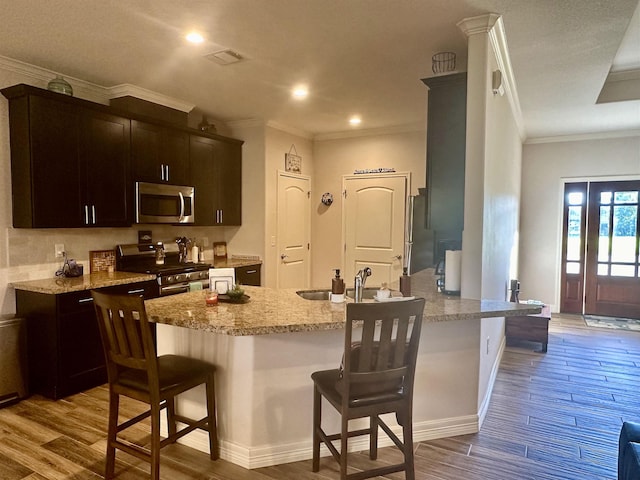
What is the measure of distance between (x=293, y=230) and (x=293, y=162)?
975mm

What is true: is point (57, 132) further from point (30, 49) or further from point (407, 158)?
point (407, 158)

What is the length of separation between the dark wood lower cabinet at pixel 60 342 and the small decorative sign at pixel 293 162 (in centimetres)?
Result: 310

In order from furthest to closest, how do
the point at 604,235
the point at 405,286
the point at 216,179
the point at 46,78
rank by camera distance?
1. the point at 604,235
2. the point at 216,179
3. the point at 46,78
4. the point at 405,286

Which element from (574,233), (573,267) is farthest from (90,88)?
(573,267)

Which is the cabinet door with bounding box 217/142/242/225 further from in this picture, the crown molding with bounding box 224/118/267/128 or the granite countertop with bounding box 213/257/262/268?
the granite countertop with bounding box 213/257/262/268

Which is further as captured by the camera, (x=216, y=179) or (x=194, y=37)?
(x=216, y=179)

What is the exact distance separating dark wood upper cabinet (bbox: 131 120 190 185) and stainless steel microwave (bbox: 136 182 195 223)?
82 mm

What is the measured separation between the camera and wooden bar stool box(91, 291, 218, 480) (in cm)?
205

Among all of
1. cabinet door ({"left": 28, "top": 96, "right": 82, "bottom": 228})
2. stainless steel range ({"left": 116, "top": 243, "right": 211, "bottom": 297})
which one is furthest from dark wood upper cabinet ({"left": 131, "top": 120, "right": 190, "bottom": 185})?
stainless steel range ({"left": 116, "top": 243, "right": 211, "bottom": 297})

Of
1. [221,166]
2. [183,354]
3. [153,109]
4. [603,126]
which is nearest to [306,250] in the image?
[221,166]

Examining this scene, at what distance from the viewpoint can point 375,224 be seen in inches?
235

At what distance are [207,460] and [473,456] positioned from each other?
62.5 inches

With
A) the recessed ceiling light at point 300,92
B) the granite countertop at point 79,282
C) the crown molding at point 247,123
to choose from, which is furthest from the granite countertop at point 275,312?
the crown molding at point 247,123

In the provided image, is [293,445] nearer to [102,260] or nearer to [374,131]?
[102,260]
